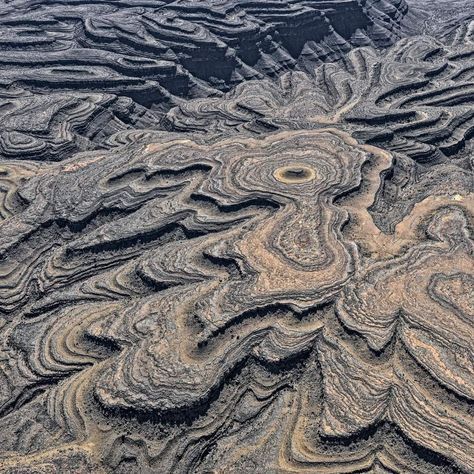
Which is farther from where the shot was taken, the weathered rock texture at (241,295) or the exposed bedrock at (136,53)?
the exposed bedrock at (136,53)

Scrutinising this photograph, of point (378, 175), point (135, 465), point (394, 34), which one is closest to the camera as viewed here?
point (135, 465)

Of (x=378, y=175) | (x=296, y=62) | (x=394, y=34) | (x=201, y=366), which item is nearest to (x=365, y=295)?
(x=201, y=366)

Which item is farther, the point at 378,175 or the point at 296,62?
the point at 296,62

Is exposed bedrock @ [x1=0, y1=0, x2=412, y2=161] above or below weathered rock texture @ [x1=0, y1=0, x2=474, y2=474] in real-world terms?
above

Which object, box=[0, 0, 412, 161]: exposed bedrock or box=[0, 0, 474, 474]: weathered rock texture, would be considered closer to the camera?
box=[0, 0, 474, 474]: weathered rock texture

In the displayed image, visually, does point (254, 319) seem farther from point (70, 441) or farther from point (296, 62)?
point (296, 62)

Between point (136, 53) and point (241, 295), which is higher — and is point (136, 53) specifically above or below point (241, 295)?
above

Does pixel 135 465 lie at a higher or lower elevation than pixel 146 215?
lower

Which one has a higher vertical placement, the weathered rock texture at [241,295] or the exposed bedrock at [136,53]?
the exposed bedrock at [136,53]
